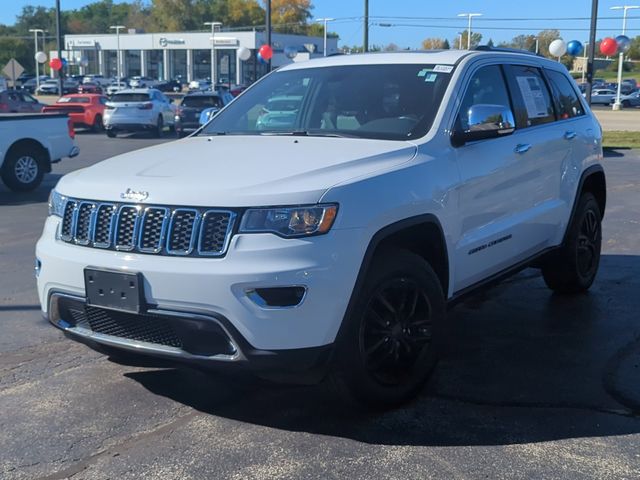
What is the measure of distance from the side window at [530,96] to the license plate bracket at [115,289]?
3.07 meters

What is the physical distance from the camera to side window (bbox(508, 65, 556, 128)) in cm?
570

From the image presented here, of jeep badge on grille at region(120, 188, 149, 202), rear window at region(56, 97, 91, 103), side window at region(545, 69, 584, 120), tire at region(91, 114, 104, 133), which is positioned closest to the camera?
jeep badge on grille at region(120, 188, 149, 202)

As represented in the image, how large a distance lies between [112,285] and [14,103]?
28843 millimetres

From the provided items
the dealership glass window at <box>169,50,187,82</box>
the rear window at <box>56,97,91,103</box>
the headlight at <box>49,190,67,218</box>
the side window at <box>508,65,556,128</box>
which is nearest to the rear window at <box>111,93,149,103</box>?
the rear window at <box>56,97,91,103</box>

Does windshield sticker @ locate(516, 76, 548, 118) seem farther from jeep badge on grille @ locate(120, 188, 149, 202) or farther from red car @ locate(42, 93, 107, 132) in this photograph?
red car @ locate(42, 93, 107, 132)

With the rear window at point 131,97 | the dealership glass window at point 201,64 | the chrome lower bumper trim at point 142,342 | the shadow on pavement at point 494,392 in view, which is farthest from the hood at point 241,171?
the dealership glass window at point 201,64

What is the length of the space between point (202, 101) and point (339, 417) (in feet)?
76.4

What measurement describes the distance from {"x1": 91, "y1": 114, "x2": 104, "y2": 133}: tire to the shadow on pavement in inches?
995

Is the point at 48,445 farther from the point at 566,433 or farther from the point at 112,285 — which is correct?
the point at 566,433

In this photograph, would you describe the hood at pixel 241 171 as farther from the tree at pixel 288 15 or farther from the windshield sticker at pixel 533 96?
the tree at pixel 288 15

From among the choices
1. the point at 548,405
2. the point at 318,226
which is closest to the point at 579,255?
the point at 548,405

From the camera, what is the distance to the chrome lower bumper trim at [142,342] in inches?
145

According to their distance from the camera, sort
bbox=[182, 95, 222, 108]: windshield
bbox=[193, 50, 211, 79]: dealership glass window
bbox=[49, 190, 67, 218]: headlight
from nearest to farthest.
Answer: bbox=[49, 190, 67, 218]: headlight < bbox=[182, 95, 222, 108]: windshield < bbox=[193, 50, 211, 79]: dealership glass window

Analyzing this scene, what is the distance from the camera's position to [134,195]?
12.8 ft
